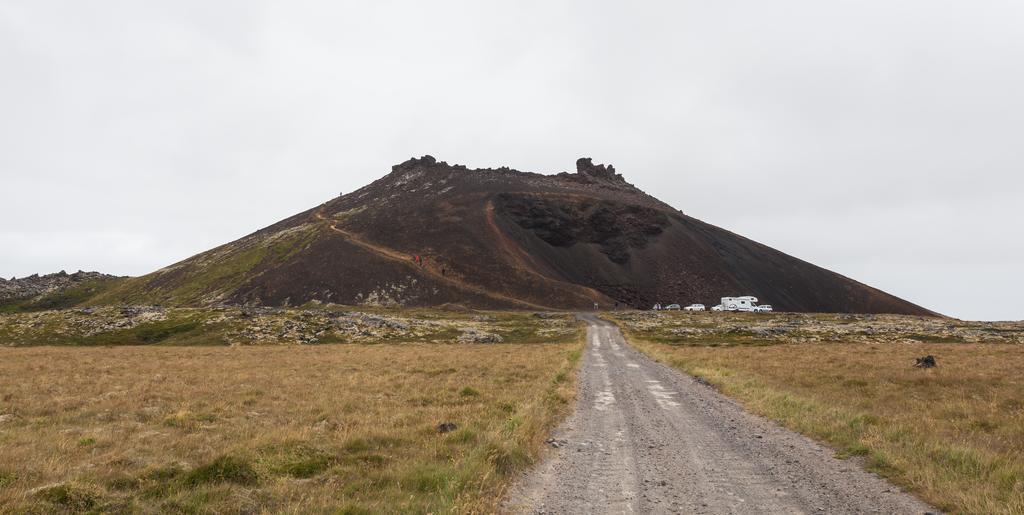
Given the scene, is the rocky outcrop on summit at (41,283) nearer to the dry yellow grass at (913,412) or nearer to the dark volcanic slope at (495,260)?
the dark volcanic slope at (495,260)

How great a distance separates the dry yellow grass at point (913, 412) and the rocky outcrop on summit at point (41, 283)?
20160cm

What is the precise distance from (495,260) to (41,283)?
15814 centimetres

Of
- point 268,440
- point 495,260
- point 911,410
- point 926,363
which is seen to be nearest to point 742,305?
point 495,260

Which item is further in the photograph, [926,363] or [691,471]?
[926,363]

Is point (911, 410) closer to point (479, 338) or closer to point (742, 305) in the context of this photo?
point (479, 338)

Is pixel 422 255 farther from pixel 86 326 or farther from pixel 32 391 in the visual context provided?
pixel 32 391

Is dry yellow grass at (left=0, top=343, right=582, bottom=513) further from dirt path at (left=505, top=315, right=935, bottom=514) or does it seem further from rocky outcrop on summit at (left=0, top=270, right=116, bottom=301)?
rocky outcrop on summit at (left=0, top=270, right=116, bottom=301)

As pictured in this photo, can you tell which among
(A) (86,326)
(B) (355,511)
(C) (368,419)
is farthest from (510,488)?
(A) (86,326)

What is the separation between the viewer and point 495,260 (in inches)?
5162

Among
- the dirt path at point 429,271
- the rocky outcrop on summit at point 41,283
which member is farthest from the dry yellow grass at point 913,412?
the rocky outcrop on summit at point 41,283

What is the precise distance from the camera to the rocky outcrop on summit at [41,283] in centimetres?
14912

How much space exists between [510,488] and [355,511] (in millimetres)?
2871

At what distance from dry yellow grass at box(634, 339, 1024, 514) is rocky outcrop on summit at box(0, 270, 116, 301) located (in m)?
202

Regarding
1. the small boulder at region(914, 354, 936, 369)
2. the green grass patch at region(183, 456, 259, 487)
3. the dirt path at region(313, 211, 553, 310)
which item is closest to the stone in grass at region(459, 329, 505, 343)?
the small boulder at region(914, 354, 936, 369)
